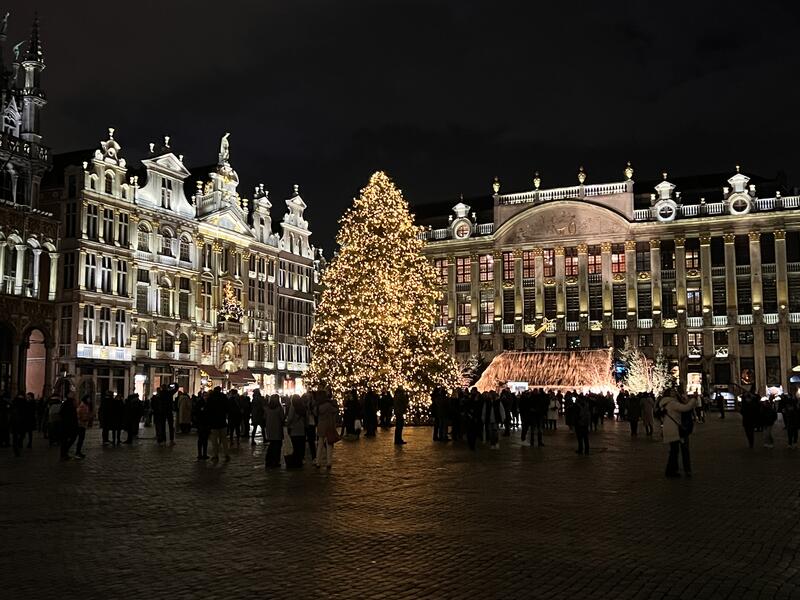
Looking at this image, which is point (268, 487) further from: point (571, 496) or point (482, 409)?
point (482, 409)

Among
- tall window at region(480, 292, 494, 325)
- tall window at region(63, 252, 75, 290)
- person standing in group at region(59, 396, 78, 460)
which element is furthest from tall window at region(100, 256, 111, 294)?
tall window at region(480, 292, 494, 325)

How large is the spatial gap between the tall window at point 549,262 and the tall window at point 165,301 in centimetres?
3722

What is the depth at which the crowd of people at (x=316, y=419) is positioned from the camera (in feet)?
62.2

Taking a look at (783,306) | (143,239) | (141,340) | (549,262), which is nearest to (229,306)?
(141,340)

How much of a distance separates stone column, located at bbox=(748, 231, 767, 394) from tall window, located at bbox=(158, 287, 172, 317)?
159 feet

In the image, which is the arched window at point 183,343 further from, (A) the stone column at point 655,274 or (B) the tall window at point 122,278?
(A) the stone column at point 655,274

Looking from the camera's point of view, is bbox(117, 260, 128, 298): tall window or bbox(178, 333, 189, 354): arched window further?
bbox(178, 333, 189, 354): arched window

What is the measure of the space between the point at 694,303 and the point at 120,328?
50.0 metres

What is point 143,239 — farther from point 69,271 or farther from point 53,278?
point 53,278

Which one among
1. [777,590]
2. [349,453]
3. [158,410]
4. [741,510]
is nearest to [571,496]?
[741,510]

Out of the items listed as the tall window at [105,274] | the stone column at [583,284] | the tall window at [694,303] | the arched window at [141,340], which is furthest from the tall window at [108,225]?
the tall window at [694,303]

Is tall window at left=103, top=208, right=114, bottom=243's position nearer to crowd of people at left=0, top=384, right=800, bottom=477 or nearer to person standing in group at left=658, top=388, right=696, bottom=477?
crowd of people at left=0, top=384, right=800, bottom=477

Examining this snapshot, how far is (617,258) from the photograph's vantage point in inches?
3177

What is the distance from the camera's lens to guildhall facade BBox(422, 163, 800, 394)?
75375 millimetres
